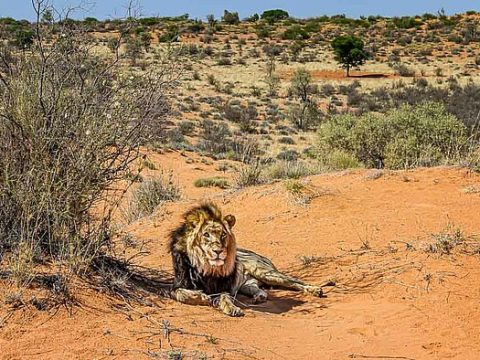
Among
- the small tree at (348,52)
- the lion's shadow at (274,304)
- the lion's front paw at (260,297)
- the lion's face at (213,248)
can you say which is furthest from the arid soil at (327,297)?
the small tree at (348,52)

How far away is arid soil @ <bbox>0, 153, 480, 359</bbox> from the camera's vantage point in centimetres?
514

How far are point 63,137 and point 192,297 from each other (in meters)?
1.90

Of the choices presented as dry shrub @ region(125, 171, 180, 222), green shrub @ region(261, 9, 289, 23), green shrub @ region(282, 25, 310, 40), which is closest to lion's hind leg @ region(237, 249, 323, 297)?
dry shrub @ region(125, 171, 180, 222)

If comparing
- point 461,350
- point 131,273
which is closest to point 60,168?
point 131,273

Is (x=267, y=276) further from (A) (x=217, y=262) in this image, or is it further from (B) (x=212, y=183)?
(B) (x=212, y=183)

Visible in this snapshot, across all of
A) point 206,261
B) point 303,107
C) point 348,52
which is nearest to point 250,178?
point 206,261

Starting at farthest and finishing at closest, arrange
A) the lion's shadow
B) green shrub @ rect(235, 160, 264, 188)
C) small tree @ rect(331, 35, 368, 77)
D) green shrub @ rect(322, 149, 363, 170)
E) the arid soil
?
small tree @ rect(331, 35, 368, 77) → green shrub @ rect(322, 149, 363, 170) → green shrub @ rect(235, 160, 264, 188) → the lion's shadow → the arid soil

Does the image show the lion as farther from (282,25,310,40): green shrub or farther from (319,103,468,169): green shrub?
(282,25,310,40): green shrub

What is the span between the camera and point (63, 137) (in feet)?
20.5

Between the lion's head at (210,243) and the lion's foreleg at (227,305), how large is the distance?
23 centimetres

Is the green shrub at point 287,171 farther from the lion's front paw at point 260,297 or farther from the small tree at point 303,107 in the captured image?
the small tree at point 303,107

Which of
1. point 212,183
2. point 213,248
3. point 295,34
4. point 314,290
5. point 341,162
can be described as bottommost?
point 212,183

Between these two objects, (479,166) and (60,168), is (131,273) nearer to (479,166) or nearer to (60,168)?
(60,168)

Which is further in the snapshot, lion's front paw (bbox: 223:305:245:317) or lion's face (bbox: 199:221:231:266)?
lion's face (bbox: 199:221:231:266)
